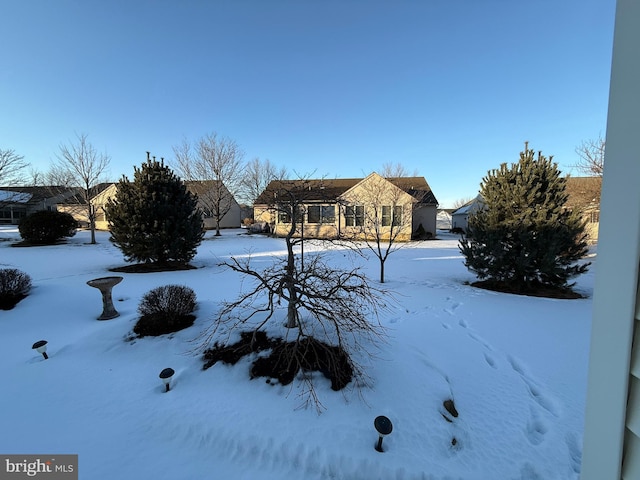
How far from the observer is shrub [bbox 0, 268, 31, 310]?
5512 mm

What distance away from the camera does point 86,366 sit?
3.52 meters

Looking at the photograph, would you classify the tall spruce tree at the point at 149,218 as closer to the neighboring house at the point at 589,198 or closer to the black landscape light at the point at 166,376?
the black landscape light at the point at 166,376

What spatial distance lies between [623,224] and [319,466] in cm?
262

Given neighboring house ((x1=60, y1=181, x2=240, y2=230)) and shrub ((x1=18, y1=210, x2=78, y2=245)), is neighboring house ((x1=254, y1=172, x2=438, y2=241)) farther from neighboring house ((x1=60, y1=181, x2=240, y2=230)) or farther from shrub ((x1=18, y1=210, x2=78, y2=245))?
shrub ((x1=18, y1=210, x2=78, y2=245))

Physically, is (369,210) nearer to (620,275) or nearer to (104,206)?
(620,275)

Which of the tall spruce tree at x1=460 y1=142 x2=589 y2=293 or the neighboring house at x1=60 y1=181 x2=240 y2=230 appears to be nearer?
the tall spruce tree at x1=460 y1=142 x2=589 y2=293

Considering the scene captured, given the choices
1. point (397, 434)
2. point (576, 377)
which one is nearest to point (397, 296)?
point (576, 377)

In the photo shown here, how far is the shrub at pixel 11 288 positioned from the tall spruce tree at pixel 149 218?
3552mm

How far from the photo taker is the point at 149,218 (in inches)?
374

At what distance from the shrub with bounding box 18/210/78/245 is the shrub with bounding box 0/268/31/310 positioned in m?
13.1

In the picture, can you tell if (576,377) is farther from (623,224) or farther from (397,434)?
(623,224)

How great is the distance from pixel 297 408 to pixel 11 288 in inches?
285

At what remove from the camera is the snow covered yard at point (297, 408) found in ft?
7.35

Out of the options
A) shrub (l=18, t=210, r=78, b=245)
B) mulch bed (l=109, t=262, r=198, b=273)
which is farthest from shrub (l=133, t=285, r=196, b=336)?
shrub (l=18, t=210, r=78, b=245)
